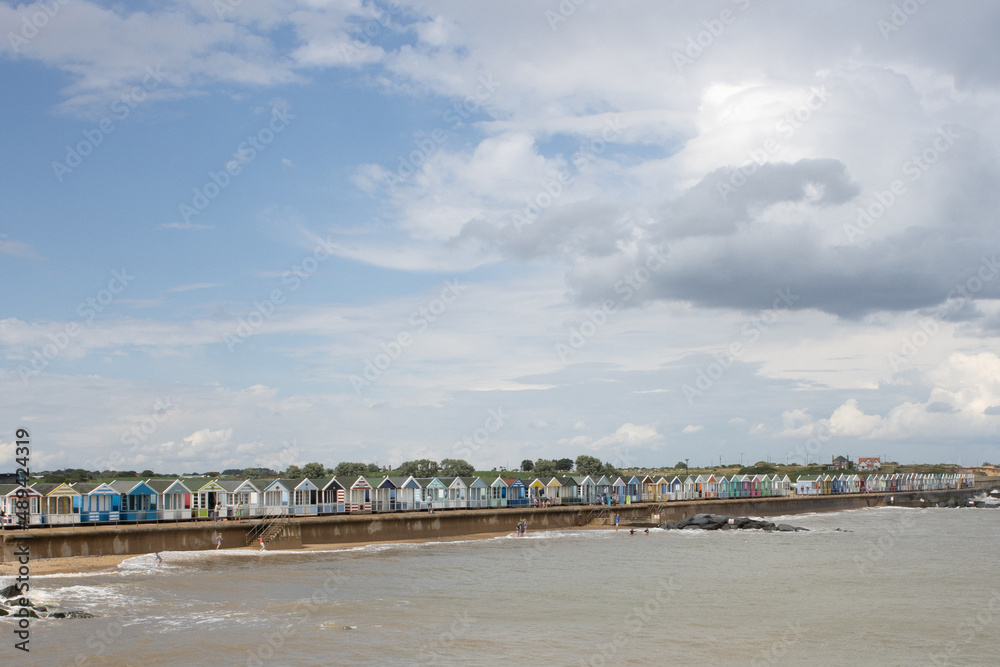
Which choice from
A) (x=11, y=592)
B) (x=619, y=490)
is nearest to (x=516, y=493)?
(x=619, y=490)

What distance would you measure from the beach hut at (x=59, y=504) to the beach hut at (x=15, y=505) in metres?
0.41

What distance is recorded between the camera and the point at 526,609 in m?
32.1

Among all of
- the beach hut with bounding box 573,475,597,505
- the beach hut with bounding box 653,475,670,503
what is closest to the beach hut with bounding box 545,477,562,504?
the beach hut with bounding box 573,475,597,505

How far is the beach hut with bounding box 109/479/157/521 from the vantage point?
52125 mm

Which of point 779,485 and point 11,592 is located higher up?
point 11,592

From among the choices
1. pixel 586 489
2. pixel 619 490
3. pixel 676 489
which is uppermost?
pixel 586 489

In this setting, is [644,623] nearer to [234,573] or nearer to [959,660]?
[959,660]

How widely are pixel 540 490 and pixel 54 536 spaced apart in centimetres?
5152

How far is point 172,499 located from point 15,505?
1017 centimetres

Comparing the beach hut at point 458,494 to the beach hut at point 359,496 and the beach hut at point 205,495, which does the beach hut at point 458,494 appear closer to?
the beach hut at point 359,496

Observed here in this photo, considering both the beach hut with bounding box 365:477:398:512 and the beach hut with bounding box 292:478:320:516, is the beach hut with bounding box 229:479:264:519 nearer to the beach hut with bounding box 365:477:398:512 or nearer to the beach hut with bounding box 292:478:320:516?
the beach hut with bounding box 292:478:320:516

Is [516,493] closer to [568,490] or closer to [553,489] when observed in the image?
[553,489]

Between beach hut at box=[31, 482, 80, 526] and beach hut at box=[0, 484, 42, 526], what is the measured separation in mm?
409

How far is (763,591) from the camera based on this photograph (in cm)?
3738
